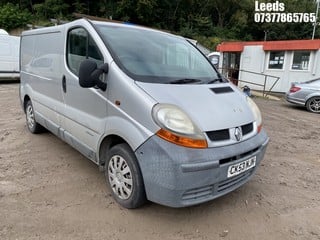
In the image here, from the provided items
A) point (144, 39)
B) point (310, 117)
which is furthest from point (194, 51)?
point (310, 117)

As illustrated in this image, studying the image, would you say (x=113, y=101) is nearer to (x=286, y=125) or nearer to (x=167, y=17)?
(x=286, y=125)

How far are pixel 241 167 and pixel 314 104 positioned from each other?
828 centimetres

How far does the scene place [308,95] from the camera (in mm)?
9539

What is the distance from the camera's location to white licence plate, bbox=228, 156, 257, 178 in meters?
2.48

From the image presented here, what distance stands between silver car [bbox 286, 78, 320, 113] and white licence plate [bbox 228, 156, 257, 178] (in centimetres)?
801

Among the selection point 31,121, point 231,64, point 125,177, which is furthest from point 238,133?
point 231,64

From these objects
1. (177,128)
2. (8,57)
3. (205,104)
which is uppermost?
(8,57)

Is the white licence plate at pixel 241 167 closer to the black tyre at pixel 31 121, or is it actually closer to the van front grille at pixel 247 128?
the van front grille at pixel 247 128

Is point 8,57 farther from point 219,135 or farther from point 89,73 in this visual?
point 219,135

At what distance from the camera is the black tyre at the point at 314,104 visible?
9422 mm

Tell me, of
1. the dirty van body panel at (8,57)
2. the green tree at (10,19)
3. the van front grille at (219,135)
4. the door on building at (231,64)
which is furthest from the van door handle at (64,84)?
the green tree at (10,19)

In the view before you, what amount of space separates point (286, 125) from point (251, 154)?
4709 millimetres

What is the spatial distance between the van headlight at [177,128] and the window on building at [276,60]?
1447 cm

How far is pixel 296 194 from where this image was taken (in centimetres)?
326
